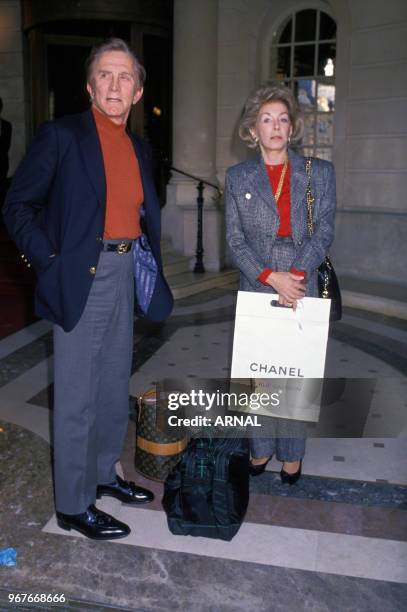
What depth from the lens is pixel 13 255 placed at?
8.34 meters

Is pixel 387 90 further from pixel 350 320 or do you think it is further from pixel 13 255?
pixel 13 255

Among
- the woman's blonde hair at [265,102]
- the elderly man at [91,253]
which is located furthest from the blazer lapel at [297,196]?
the elderly man at [91,253]

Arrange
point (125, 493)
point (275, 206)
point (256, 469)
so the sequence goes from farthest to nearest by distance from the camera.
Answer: point (256, 469)
point (125, 493)
point (275, 206)

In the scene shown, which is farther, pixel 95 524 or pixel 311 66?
pixel 311 66

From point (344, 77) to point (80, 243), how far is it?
6384 millimetres

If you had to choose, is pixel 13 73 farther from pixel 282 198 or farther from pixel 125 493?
pixel 125 493

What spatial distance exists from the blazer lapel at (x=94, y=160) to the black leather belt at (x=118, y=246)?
161mm

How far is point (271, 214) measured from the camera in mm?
2609

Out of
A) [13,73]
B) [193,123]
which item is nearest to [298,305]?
[193,123]

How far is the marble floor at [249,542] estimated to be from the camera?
219 cm

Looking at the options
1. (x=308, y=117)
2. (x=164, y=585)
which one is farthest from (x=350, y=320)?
(x=164, y=585)

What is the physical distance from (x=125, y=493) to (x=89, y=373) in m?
0.70

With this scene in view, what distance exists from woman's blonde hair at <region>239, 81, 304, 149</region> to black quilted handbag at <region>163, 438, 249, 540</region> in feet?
4.39

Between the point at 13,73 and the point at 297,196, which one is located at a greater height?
the point at 13,73
